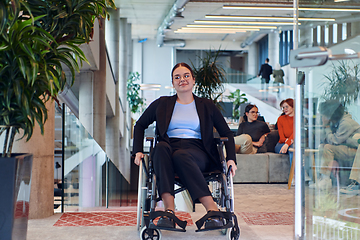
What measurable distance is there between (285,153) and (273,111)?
8353 millimetres

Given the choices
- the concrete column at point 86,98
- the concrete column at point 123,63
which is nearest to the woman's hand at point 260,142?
the concrete column at point 86,98

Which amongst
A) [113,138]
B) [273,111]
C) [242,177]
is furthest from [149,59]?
[242,177]

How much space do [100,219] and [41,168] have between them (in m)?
0.56

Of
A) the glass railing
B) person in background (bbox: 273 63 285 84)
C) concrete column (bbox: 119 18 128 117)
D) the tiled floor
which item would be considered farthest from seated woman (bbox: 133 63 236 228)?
person in background (bbox: 273 63 285 84)

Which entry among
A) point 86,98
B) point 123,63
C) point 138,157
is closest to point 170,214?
point 138,157

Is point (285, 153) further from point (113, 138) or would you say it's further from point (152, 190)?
point (113, 138)

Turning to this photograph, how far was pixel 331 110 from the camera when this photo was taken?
5.61 feet

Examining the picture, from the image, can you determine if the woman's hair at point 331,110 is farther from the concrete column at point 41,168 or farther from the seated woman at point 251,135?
the seated woman at point 251,135

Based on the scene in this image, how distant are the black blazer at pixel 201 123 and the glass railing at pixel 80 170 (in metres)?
1.00

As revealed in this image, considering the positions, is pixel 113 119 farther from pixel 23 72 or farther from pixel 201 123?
pixel 23 72

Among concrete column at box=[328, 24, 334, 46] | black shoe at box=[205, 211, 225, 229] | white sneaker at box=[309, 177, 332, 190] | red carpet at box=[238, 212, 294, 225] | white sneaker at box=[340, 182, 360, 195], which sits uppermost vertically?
concrete column at box=[328, 24, 334, 46]

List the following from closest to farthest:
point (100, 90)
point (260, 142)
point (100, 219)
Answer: point (100, 219) < point (260, 142) < point (100, 90)

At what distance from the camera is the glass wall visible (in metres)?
1.67

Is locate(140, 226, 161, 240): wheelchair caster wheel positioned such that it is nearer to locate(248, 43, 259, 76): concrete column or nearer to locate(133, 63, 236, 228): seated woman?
locate(133, 63, 236, 228): seated woman
